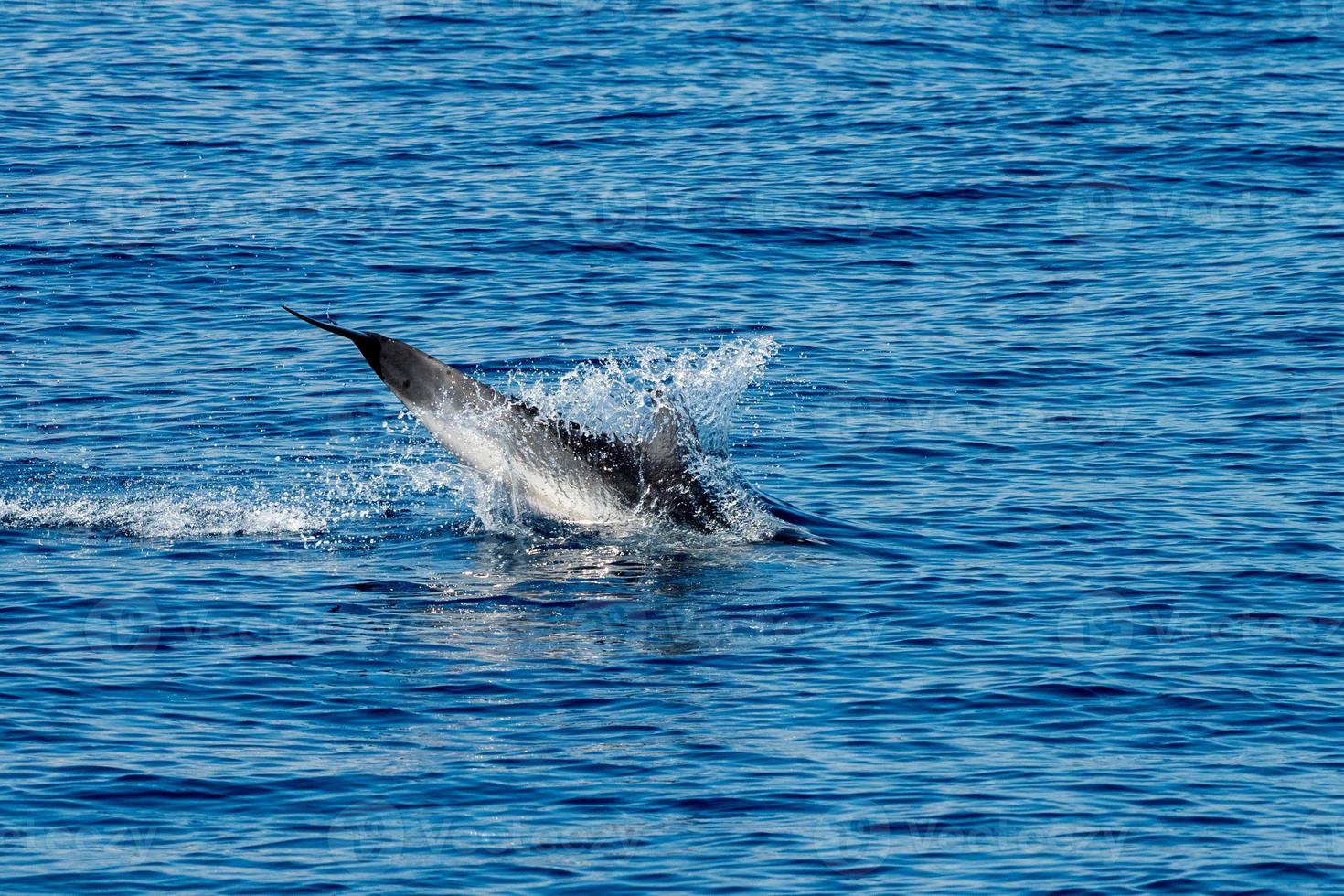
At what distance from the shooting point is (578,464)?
22.3 m

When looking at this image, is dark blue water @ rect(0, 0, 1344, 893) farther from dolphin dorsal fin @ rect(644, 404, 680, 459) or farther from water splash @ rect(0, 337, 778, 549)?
dolphin dorsal fin @ rect(644, 404, 680, 459)

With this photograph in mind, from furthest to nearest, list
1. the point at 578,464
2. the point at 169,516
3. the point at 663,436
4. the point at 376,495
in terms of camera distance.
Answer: the point at 376,495, the point at 169,516, the point at 663,436, the point at 578,464

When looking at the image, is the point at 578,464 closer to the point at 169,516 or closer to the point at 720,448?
the point at 720,448

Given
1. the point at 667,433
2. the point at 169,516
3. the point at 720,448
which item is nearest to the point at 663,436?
the point at 667,433

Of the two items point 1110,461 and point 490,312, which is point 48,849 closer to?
point 1110,461

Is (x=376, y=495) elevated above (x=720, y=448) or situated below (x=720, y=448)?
below

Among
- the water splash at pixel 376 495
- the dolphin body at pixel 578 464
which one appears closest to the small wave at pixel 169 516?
the water splash at pixel 376 495

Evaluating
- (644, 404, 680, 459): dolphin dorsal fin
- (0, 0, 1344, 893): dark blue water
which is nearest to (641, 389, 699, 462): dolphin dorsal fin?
(644, 404, 680, 459): dolphin dorsal fin

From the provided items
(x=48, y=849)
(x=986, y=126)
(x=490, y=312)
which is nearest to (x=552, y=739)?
(x=48, y=849)

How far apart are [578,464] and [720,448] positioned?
68.5 inches

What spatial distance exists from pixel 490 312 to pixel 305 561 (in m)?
11.3

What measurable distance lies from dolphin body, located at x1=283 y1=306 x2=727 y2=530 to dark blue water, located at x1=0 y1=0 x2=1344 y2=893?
1.52 feet

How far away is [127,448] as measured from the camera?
1004 inches

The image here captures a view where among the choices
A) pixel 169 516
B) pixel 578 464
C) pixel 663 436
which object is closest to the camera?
pixel 578 464
